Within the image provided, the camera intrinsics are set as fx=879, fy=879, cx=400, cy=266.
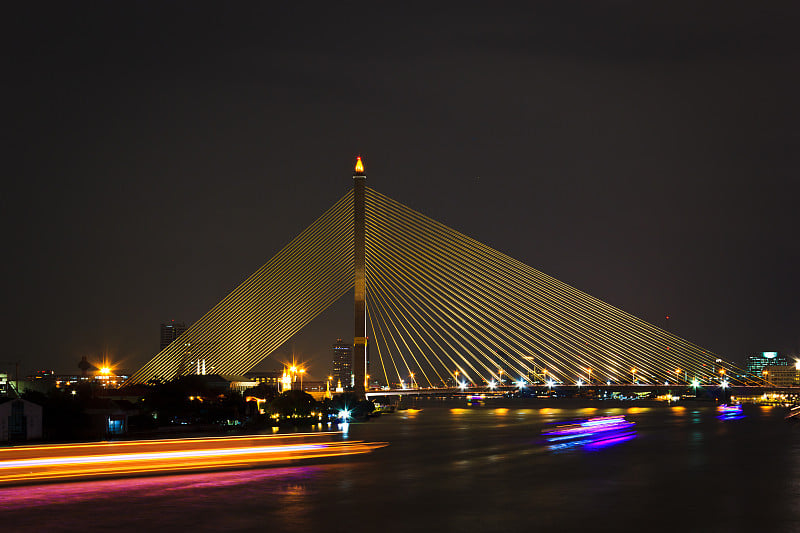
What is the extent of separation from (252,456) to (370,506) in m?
8.94

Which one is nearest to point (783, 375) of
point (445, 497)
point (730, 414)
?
point (730, 414)

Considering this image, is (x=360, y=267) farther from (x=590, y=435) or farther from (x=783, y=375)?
(x=783, y=375)

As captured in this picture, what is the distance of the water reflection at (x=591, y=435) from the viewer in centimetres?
3769

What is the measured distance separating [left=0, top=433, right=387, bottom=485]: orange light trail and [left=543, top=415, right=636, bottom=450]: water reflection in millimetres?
10776

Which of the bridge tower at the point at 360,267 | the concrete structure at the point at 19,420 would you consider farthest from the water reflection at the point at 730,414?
the concrete structure at the point at 19,420

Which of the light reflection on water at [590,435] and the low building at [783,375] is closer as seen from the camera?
the light reflection on water at [590,435]

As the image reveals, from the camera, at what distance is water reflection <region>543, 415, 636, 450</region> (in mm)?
37688

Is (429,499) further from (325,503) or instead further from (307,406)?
(307,406)

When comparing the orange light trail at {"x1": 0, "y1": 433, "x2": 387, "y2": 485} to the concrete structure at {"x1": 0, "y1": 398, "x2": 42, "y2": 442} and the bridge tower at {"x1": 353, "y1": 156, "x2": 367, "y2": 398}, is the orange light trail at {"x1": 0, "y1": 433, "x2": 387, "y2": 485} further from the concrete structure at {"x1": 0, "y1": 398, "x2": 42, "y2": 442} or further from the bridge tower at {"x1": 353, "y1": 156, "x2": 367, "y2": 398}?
the bridge tower at {"x1": 353, "y1": 156, "x2": 367, "y2": 398}

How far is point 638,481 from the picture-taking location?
926 inches

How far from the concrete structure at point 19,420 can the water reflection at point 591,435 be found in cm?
1981

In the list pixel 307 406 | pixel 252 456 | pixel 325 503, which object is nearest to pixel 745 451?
pixel 252 456

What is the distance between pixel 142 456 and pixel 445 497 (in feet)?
27.4

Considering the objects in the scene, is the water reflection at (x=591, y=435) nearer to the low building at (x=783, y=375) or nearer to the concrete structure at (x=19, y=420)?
the concrete structure at (x=19, y=420)
